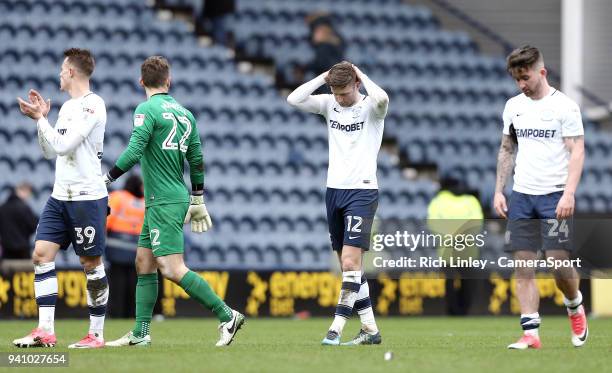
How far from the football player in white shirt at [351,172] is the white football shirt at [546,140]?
3.75 ft

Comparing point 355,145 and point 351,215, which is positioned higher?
point 355,145

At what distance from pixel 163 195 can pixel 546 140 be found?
9.86 ft

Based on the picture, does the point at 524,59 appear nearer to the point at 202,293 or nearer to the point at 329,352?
the point at 329,352

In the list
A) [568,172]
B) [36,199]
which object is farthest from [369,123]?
[36,199]

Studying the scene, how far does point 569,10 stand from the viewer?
23.5 metres

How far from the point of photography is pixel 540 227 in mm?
9578

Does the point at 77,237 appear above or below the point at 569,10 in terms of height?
below

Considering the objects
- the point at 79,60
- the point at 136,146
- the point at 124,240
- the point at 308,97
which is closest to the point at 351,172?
the point at 308,97

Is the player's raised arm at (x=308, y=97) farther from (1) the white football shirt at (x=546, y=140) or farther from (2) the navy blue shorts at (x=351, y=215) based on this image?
(1) the white football shirt at (x=546, y=140)

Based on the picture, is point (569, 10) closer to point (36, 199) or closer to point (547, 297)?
point (547, 297)

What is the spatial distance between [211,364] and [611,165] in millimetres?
15914

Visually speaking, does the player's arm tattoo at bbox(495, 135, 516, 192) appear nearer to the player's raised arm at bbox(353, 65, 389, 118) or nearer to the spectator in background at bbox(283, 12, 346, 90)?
the player's raised arm at bbox(353, 65, 389, 118)

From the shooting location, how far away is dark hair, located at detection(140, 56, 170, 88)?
9797 millimetres

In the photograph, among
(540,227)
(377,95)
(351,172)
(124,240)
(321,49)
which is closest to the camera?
(540,227)
